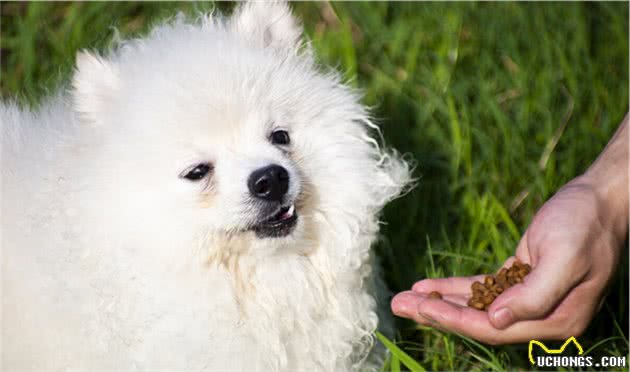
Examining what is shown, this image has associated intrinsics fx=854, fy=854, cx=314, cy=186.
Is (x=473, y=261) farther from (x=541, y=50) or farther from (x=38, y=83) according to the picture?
(x=38, y=83)

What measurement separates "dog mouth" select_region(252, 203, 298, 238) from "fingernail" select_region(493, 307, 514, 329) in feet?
2.33

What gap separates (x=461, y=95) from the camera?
4148mm

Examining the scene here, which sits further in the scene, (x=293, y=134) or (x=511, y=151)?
(x=511, y=151)

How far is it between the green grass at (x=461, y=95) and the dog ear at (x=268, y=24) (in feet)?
3.32

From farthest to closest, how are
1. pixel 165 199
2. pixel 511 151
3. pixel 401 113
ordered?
pixel 401 113 → pixel 511 151 → pixel 165 199

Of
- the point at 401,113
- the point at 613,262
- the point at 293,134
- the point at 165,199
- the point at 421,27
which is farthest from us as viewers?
the point at 421,27

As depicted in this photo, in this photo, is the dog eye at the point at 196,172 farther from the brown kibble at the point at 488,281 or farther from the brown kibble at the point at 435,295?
the brown kibble at the point at 488,281

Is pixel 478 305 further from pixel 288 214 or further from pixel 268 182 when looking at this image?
pixel 268 182

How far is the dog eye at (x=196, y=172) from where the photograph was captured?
2439 millimetres

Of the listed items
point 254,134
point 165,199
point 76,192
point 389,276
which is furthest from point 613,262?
point 76,192

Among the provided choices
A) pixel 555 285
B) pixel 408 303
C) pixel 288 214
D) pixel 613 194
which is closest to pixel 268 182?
pixel 288 214

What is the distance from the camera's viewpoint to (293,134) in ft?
8.69

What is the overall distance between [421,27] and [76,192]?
8.62 ft

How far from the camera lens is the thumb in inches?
105
